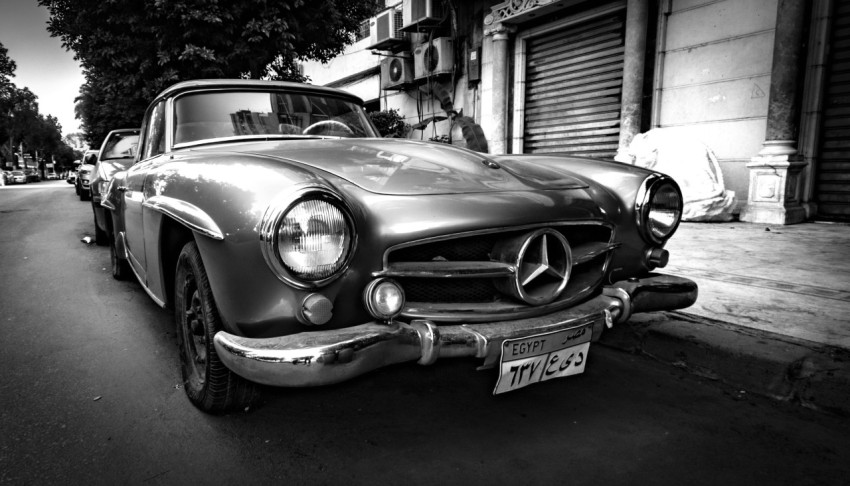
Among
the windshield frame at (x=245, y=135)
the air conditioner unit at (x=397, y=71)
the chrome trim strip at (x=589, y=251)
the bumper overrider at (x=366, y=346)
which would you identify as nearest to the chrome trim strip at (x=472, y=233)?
the chrome trim strip at (x=589, y=251)

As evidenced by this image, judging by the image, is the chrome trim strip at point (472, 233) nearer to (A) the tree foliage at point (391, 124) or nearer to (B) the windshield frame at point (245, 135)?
(B) the windshield frame at point (245, 135)

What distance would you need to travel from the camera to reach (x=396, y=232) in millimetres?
1682

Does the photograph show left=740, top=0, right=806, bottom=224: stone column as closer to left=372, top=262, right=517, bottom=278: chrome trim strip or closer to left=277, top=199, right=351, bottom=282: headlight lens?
left=372, top=262, right=517, bottom=278: chrome trim strip

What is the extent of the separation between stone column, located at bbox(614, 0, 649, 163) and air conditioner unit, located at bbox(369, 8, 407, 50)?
238 inches

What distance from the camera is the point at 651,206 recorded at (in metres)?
2.40

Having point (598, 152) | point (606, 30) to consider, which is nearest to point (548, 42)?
point (606, 30)

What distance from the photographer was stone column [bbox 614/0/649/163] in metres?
7.24

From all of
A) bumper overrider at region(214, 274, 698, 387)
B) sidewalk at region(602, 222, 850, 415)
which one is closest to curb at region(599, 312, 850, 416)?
sidewalk at region(602, 222, 850, 415)

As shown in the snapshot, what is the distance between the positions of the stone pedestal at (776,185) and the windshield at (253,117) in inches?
194

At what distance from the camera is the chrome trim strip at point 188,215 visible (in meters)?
1.68

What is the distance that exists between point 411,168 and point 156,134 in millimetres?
1740

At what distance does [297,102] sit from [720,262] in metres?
3.25

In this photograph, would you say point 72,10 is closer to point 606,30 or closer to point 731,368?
point 606,30

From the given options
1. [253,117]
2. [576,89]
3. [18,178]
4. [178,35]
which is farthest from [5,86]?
[253,117]
